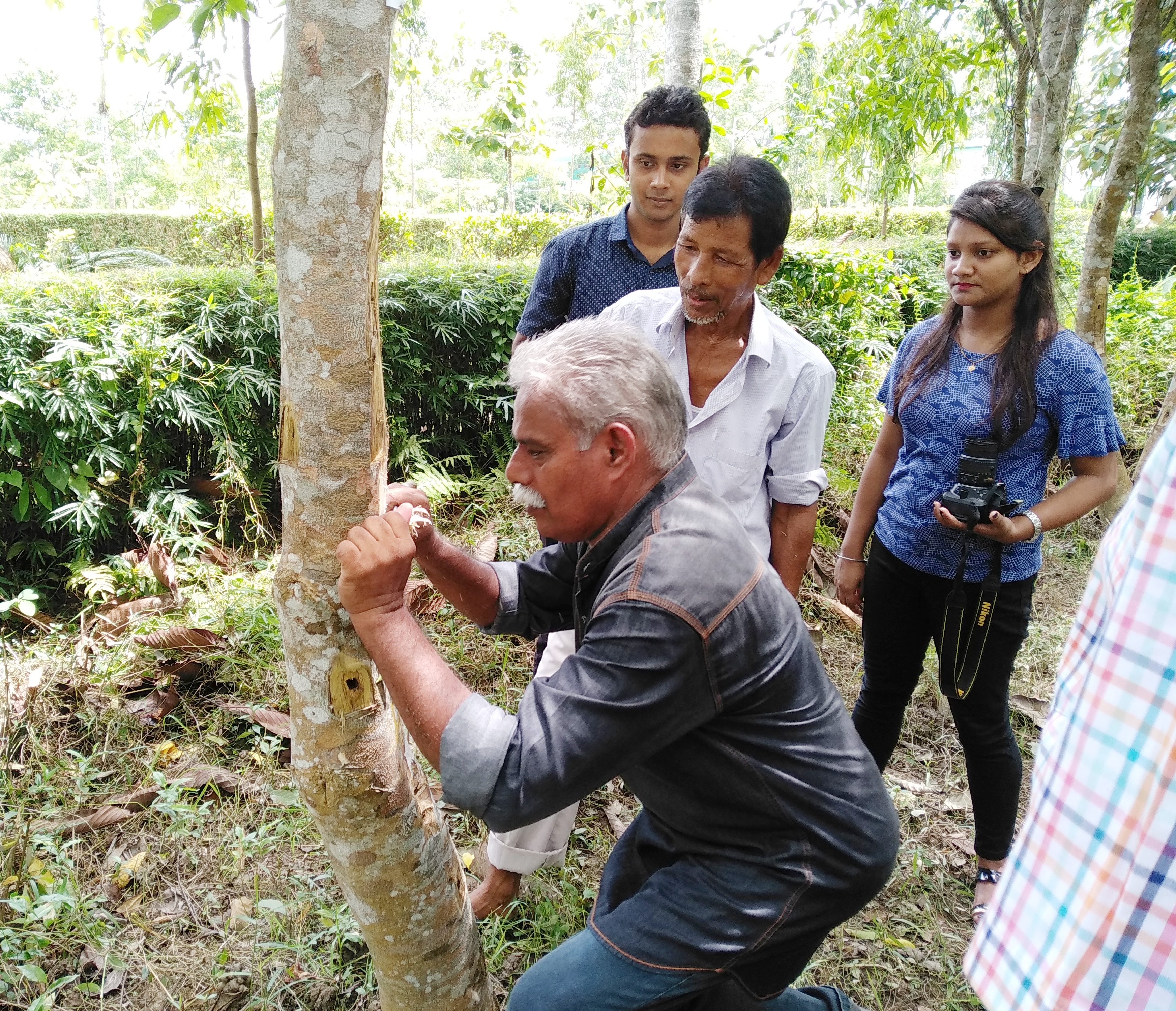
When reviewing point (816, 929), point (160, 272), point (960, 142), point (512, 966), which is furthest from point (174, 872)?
point (960, 142)

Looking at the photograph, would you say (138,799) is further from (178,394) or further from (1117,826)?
(1117,826)

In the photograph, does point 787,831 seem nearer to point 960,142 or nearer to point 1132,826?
point 1132,826

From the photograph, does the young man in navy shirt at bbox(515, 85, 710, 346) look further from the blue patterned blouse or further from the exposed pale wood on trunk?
the exposed pale wood on trunk

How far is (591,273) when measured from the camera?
281cm

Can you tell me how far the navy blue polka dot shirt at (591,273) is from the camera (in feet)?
9.14

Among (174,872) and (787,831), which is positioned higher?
(787,831)

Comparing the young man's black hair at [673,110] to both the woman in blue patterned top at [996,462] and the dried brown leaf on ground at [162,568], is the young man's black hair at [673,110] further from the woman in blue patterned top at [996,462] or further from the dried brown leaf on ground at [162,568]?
the dried brown leaf on ground at [162,568]

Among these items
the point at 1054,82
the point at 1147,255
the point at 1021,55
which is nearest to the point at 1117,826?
the point at 1054,82

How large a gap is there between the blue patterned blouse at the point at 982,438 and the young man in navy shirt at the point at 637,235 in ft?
2.93

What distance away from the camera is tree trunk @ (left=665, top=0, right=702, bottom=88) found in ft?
14.7

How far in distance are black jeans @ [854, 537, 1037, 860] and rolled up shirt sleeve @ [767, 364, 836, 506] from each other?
0.45 meters

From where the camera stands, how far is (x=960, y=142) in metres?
10.1

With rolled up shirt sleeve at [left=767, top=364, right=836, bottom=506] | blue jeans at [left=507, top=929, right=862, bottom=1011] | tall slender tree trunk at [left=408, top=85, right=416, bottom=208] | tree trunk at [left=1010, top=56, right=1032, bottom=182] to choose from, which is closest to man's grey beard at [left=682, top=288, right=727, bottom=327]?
rolled up shirt sleeve at [left=767, top=364, right=836, bottom=506]

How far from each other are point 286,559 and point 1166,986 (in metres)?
1.43
